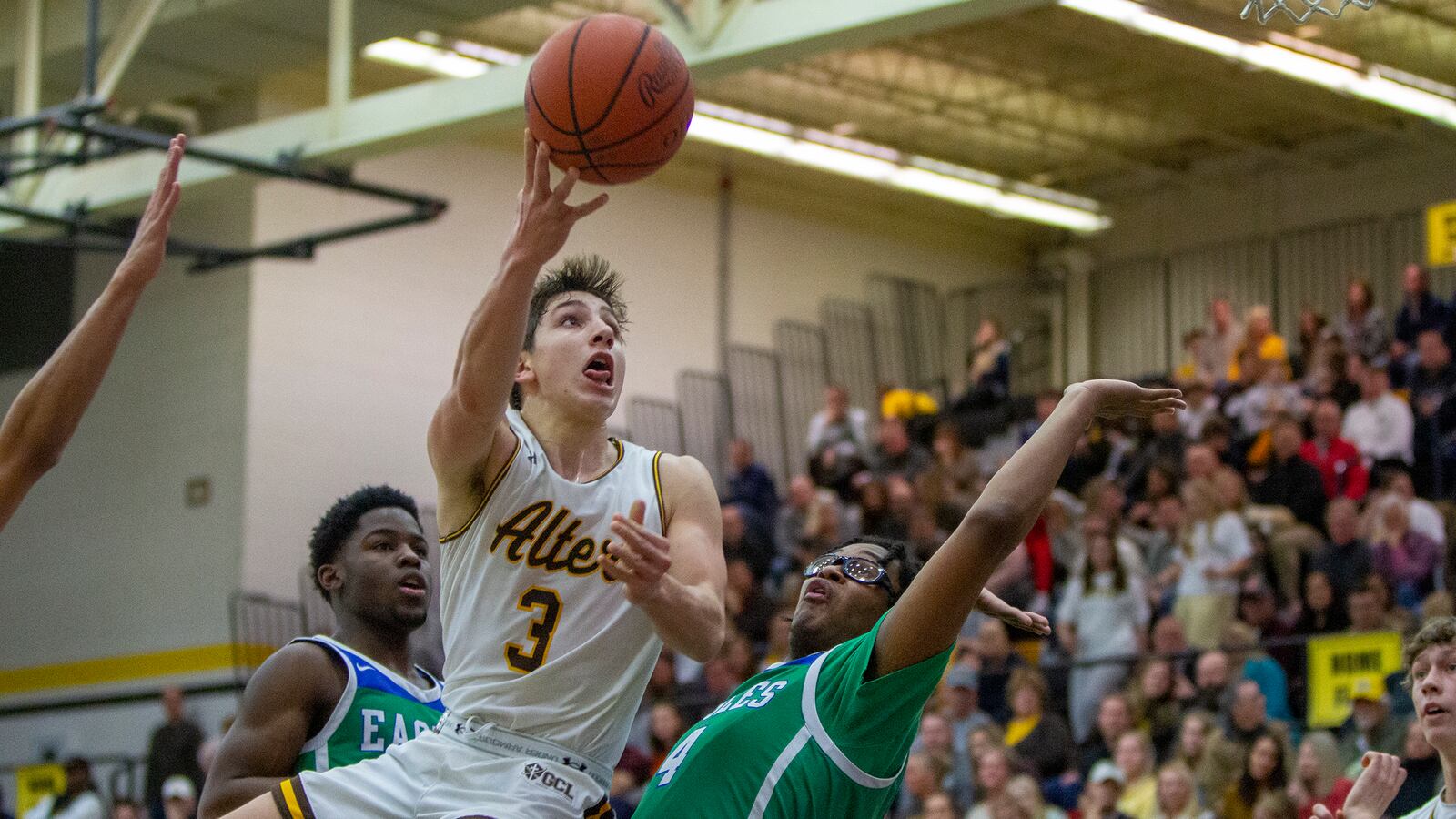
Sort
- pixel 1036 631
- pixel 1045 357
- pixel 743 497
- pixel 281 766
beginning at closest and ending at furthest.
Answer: pixel 1036 631 → pixel 281 766 → pixel 743 497 → pixel 1045 357

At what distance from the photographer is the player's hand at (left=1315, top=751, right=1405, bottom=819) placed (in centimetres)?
486

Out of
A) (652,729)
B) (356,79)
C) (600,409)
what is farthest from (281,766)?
(356,79)

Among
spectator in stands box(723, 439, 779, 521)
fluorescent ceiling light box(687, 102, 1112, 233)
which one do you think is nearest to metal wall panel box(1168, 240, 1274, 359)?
fluorescent ceiling light box(687, 102, 1112, 233)

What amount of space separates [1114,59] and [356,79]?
7.18 meters

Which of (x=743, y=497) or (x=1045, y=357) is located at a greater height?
(x=1045, y=357)

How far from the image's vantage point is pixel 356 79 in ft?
60.3

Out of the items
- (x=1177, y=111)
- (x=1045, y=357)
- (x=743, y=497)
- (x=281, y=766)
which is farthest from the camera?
(x=1045, y=357)

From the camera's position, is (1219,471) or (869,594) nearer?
(869,594)

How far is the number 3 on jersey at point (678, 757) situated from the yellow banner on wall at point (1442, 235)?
867 cm

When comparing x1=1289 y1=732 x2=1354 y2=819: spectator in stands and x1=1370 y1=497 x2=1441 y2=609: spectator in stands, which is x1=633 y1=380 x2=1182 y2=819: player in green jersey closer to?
x1=1289 y1=732 x2=1354 y2=819: spectator in stands

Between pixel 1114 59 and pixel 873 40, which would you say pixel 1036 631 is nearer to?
pixel 873 40

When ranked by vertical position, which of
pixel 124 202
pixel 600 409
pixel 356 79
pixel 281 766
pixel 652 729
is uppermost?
pixel 356 79

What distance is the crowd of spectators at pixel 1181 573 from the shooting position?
10.5m

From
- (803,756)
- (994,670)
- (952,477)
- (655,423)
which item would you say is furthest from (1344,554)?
(655,423)
